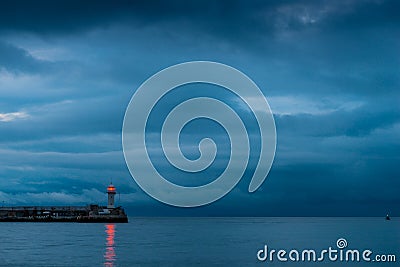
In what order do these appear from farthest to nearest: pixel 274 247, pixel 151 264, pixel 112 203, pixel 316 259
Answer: pixel 112 203 < pixel 274 247 < pixel 316 259 < pixel 151 264

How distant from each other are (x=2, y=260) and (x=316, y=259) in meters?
36.0

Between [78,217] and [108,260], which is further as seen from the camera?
[78,217]

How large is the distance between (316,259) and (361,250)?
20.5 metres

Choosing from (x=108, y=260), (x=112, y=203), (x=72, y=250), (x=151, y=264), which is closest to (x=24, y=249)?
(x=72, y=250)

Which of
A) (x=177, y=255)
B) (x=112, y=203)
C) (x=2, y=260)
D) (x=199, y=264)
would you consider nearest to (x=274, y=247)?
(x=177, y=255)

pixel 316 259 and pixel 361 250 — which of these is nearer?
pixel 316 259

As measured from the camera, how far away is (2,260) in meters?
66.4

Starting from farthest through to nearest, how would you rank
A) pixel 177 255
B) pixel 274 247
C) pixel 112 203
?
pixel 112 203 → pixel 274 247 → pixel 177 255

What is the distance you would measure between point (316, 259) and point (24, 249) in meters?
40.9

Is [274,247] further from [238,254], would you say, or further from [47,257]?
[47,257]

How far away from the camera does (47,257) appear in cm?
7031

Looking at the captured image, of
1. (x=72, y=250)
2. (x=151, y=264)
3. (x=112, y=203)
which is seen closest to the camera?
(x=151, y=264)

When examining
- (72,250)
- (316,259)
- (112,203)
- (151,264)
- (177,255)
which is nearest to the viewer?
(151,264)

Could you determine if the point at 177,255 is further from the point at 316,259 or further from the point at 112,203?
the point at 112,203
